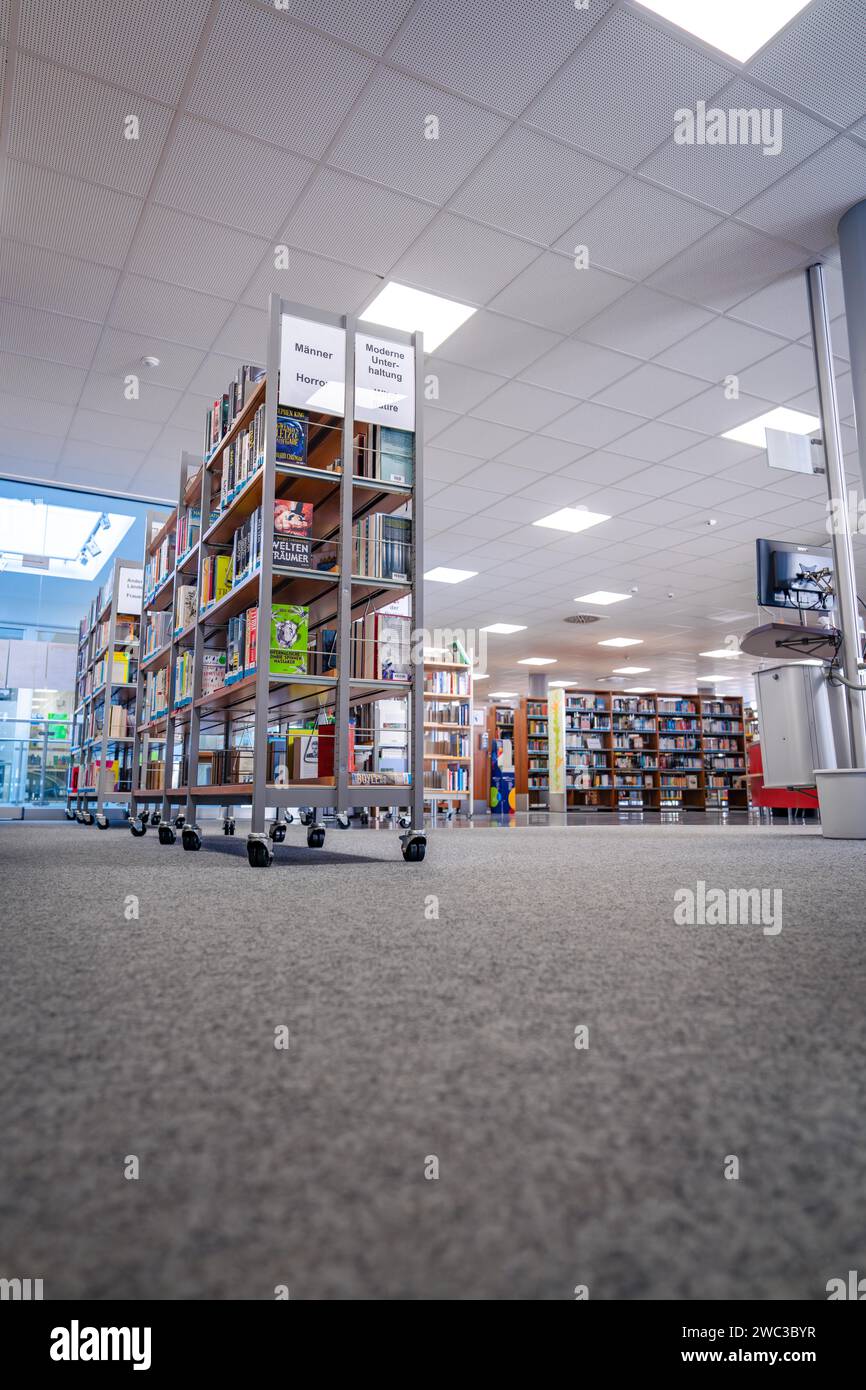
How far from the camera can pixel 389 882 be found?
78.7 inches

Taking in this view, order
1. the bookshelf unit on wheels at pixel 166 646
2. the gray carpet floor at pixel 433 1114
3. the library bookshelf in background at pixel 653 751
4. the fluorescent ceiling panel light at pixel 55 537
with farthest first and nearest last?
the library bookshelf in background at pixel 653 751 < the fluorescent ceiling panel light at pixel 55 537 < the bookshelf unit on wheels at pixel 166 646 < the gray carpet floor at pixel 433 1114

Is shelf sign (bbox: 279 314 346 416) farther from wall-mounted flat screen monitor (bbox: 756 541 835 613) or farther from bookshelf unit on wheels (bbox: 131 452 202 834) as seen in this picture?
wall-mounted flat screen monitor (bbox: 756 541 835 613)

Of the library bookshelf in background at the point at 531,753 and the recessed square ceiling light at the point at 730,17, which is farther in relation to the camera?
the library bookshelf in background at the point at 531,753

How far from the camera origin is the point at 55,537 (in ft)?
27.6

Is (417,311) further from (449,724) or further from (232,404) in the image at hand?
(449,724)

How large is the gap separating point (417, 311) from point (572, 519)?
3931 mm

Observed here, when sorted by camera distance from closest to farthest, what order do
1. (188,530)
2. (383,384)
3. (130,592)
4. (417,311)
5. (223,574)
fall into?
(383,384)
(223,574)
(188,530)
(417,311)
(130,592)

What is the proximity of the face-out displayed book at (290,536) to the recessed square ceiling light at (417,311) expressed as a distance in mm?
2414

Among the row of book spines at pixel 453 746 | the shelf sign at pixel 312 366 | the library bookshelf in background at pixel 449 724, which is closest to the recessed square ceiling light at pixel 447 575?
the library bookshelf in background at pixel 449 724

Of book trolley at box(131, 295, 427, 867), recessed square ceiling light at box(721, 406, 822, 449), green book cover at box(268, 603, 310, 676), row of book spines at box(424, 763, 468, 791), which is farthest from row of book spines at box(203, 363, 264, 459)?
row of book spines at box(424, 763, 468, 791)

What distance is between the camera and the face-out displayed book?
2.77 m

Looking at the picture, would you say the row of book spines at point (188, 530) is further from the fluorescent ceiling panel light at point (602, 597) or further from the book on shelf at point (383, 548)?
the fluorescent ceiling panel light at point (602, 597)

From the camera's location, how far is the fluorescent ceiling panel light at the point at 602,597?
11172 mm

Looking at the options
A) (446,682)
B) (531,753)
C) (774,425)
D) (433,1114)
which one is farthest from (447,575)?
(433,1114)
